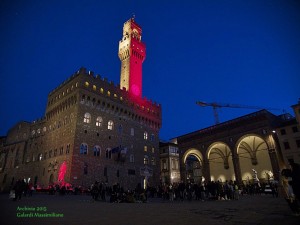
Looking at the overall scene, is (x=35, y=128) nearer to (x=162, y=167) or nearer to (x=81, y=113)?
(x=81, y=113)

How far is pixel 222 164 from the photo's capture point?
4081 cm

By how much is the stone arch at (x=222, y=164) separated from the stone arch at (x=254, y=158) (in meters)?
2.44

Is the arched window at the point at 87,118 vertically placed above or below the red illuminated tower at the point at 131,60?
below

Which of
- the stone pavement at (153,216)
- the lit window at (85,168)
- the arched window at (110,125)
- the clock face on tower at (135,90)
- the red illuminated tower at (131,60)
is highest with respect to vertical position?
the red illuminated tower at (131,60)

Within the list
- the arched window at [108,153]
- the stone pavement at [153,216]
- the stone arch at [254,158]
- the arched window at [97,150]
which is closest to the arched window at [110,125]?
the arched window at [108,153]

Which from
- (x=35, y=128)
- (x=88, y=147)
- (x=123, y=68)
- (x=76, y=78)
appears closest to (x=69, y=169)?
(x=88, y=147)

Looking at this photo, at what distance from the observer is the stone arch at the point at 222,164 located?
38.6 m

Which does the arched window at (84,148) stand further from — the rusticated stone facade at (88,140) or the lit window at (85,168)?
the lit window at (85,168)

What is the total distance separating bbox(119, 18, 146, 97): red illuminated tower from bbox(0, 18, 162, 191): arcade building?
25 centimetres

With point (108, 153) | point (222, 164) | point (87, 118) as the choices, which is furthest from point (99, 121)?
point (222, 164)

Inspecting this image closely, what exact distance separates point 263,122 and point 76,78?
31.0m

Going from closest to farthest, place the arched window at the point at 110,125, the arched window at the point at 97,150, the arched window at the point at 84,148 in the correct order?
the arched window at the point at 84,148 < the arched window at the point at 97,150 < the arched window at the point at 110,125

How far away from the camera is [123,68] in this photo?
163 feet

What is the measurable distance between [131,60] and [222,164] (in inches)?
1240
